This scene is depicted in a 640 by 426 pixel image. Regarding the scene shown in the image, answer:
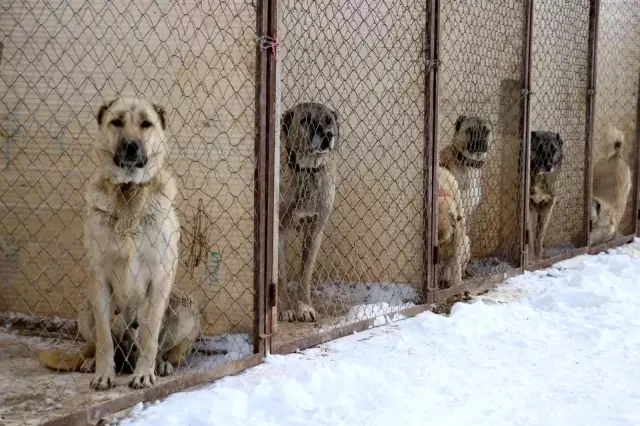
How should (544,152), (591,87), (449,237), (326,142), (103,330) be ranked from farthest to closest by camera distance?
(591,87) < (544,152) < (449,237) < (326,142) < (103,330)

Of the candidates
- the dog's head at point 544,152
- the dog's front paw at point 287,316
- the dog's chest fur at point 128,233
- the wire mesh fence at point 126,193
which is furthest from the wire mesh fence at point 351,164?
the dog's head at point 544,152

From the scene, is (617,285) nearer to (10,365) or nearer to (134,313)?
(134,313)

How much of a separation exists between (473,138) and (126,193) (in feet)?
11.1

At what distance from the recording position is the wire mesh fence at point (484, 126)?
5641 millimetres

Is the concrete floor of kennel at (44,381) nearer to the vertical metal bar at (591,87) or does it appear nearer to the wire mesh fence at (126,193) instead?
the wire mesh fence at (126,193)

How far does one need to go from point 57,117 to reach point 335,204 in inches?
85.2

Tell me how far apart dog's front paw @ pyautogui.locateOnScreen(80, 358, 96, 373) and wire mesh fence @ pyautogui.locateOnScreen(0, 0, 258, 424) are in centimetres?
1

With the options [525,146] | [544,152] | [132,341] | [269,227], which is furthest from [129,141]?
[544,152]

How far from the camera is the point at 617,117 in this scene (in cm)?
812

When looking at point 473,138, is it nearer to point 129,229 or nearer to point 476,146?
point 476,146

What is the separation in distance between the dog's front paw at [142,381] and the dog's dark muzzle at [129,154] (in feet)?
3.09

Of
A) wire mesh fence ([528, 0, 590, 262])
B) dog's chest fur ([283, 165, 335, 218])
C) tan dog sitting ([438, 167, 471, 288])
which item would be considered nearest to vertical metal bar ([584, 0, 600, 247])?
wire mesh fence ([528, 0, 590, 262])

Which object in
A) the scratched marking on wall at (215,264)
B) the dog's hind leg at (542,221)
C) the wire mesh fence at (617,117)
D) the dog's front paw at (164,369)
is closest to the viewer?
the dog's front paw at (164,369)

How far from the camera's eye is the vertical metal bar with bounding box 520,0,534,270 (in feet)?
18.8
